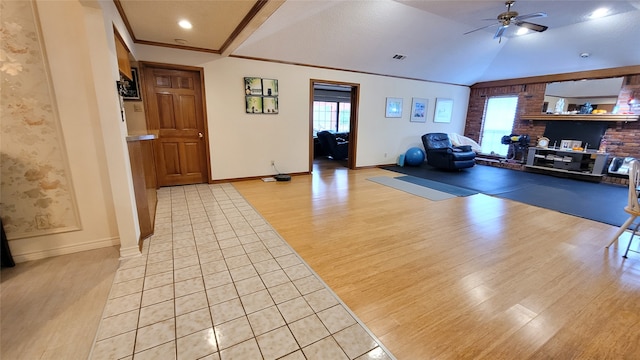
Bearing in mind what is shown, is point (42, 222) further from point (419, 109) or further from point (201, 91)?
point (419, 109)

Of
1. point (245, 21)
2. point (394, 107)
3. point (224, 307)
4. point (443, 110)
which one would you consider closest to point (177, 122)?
point (245, 21)

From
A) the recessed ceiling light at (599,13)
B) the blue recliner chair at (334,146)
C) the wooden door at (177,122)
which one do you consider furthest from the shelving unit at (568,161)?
the wooden door at (177,122)

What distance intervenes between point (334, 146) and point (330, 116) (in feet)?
9.17

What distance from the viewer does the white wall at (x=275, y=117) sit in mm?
4684

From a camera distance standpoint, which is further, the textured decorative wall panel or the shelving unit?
the shelving unit

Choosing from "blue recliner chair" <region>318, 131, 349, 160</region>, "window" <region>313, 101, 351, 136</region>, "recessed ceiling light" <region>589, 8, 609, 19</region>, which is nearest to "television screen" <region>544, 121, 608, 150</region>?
"recessed ceiling light" <region>589, 8, 609, 19</region>

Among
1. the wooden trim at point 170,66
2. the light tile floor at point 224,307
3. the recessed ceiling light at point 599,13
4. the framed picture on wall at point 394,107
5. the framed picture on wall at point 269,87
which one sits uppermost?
the recessed ceiling light at point 599,13

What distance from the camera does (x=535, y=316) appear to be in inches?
68.4

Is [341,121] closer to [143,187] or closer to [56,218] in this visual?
[143,187]

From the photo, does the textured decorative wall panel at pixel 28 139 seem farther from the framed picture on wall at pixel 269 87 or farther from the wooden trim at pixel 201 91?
the framed picture on wall at pixel 269 87

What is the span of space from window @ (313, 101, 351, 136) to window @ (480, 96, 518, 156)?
4520 millimetres

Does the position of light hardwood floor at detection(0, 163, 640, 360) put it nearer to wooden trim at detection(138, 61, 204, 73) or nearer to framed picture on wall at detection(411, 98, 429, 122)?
wooden trim at detection(138, 61, 204, 73)

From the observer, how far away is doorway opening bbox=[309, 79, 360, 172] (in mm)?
6070

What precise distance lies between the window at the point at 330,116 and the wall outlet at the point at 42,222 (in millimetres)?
8109
